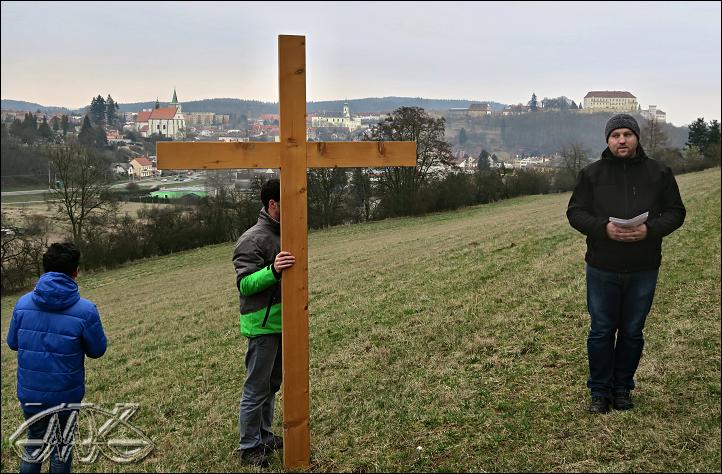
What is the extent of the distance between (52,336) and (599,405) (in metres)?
3.95

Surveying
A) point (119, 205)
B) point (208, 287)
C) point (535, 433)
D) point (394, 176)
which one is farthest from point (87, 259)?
point (535, 433)

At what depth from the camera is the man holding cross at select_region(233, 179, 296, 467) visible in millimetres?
3867

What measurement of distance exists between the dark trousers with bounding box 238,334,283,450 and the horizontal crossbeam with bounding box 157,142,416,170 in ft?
4.23

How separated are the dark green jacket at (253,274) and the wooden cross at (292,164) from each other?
23 cm

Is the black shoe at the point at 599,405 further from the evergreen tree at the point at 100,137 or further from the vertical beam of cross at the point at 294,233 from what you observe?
the evergreen tree at the point at 100,137

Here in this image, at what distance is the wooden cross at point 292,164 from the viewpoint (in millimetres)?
3594

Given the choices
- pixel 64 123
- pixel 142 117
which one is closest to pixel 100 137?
pixel 142 117

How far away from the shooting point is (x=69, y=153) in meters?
30.6

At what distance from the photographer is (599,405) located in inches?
163

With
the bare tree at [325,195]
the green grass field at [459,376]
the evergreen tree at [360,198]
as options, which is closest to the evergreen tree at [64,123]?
the bare tree at [325,195]

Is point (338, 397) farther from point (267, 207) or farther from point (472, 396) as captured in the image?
point (267, 207)

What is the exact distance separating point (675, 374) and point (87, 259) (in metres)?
30.2

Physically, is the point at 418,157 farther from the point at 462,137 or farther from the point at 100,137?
the point at 100,137

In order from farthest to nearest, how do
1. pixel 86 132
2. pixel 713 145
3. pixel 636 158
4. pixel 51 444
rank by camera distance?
pixel 86 132
pixel 713 145
pixel 636 158
pixel 51 444
